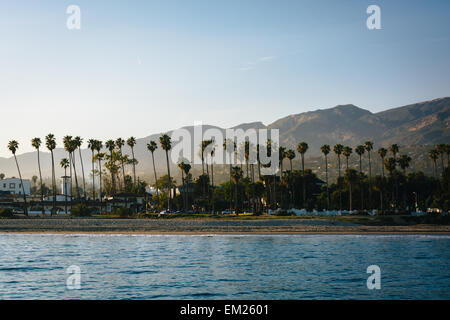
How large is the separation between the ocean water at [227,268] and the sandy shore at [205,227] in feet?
31.6

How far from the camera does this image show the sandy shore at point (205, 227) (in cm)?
6506

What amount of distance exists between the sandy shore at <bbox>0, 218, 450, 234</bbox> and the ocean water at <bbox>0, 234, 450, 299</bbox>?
9.64 metres

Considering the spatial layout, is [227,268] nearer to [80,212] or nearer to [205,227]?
[205,227]

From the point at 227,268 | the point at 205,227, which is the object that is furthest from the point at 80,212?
the point at 227,268

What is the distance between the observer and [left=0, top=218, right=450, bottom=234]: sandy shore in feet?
213

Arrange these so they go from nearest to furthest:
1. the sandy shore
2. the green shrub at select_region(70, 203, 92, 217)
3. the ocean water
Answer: the ocean water < the sandy shore < the green shrub at select_region(70, 203, 92, 217)

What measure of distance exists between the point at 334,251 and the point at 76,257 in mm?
22465

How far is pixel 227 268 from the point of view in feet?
109

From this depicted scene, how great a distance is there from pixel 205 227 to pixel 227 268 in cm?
3799

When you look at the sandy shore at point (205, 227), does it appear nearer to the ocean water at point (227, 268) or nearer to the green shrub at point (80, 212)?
the ocean water at point (227, 268)

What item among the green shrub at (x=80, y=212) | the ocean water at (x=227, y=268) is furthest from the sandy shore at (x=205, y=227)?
the green shrub at (x=80, y=212)

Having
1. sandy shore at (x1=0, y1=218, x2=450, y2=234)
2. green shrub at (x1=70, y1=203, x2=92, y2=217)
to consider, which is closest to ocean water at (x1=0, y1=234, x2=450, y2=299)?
sandy shore at (x1=0, y1=218, x2=450, y2=234)

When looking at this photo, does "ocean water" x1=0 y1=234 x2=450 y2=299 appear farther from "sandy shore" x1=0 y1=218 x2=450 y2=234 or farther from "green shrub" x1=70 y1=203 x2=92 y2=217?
"green shrub" x1=70 y1=203 x2=92 y2=217
